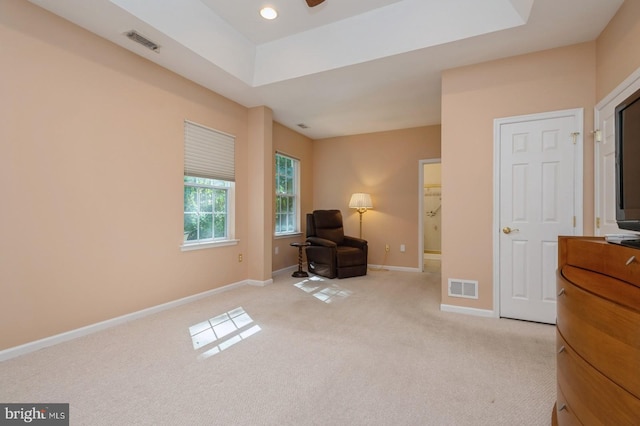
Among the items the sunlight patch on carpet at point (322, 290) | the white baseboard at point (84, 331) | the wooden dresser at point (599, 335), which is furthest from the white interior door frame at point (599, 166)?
the white baseboard at point (84, 331)

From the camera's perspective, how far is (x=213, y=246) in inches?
153

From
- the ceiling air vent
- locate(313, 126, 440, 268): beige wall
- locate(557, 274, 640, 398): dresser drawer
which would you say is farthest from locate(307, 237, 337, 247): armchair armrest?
locate(557, 274, 640, 398): dresser drawer

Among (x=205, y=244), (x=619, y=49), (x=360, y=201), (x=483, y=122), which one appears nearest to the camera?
(x=619, y=49)

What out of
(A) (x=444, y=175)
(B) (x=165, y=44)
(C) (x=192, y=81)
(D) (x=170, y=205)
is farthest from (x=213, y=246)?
(A) (x=444, y=175)

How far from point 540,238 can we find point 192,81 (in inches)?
165

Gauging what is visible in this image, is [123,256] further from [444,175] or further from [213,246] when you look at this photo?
[444,175]

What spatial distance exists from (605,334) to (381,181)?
5.02 meters

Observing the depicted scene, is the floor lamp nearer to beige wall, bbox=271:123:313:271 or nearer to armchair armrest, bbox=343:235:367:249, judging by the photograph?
armchair armrest, bbox=343:235:367:249

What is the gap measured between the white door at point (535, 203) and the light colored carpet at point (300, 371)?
1.04 feet

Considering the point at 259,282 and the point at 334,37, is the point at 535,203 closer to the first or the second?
the point at 334,37

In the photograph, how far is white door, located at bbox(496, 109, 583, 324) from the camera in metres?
2.78

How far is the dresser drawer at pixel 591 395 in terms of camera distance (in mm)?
801

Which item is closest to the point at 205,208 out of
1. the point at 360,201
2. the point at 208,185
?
the point at 208,185

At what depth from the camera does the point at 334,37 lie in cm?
312
